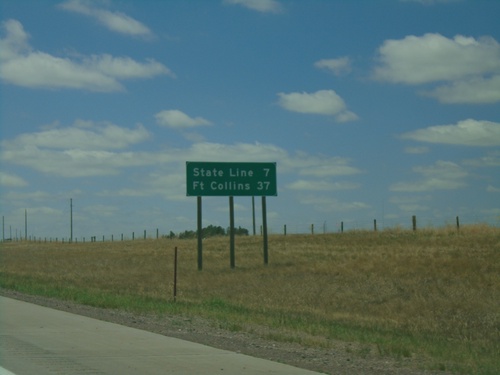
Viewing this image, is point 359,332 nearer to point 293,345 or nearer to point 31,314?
point 293,345

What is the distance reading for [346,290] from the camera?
99.0 feet

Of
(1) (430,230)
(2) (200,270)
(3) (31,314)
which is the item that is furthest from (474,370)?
(1) (430,230)

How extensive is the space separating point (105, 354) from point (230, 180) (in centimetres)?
2970

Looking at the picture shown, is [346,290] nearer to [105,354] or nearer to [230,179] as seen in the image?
[230,179]

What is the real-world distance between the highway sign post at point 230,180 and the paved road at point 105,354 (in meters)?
24.6

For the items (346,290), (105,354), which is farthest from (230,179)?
(105,354)

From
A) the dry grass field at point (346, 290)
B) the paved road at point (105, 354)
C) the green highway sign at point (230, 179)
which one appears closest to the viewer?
the paved road at point (105, 354)

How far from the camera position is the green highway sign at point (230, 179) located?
41.5m

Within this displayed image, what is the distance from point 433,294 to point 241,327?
481 inches

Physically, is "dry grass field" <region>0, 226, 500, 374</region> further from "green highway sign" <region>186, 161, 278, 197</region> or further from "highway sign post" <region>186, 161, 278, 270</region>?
"green highway sign" <region>186, 161, 278, 197</region>

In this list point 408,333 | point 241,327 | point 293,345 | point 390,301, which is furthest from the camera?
point 390,301

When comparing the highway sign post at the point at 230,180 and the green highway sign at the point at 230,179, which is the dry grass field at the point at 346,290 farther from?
the green highway sign at the point at 230,179

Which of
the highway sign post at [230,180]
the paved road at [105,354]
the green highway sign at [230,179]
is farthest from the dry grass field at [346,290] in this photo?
the green highway sign at [230,179]

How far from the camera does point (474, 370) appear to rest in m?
11.8
